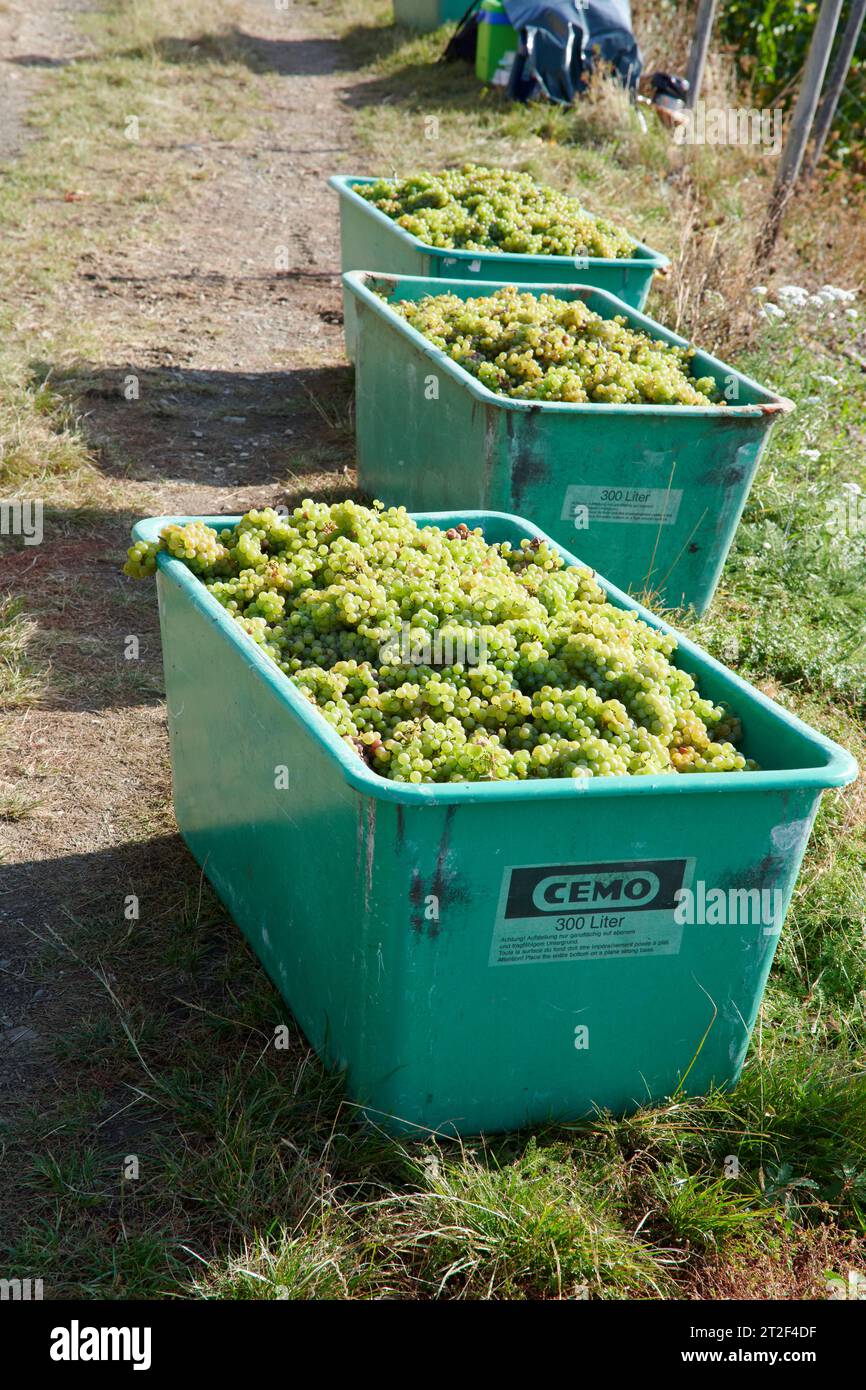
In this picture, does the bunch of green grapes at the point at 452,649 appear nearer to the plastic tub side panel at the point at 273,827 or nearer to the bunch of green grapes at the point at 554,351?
the plastic tub side panel at the point at 273,827

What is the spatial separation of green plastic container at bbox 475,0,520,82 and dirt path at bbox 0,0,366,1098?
54.4 inches

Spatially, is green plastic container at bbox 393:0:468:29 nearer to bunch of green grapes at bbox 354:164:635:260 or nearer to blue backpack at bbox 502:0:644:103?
blue backpack at bbox 502:0:644:103

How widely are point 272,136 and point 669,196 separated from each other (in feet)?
12.3

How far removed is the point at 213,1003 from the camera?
275 cm

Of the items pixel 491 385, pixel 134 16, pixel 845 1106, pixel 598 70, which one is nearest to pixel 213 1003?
pixel 845 1106

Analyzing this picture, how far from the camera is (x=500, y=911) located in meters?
2.18

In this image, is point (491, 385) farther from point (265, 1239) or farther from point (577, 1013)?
point (265, 1239)

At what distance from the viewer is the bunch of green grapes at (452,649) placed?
236 centimetres

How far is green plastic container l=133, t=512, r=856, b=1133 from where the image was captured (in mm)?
2109

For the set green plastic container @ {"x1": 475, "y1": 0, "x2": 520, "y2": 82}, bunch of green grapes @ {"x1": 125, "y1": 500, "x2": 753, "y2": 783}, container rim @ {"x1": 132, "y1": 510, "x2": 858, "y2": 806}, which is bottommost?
bunch of green grapes @ {"x1": 125, "y1": 500, "x2": 753, "y2": 783}

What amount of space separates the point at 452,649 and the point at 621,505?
1548mm

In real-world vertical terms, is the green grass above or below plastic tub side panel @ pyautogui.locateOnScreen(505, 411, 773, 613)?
below

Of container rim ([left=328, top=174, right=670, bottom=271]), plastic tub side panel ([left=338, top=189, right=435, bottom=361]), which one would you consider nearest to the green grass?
container rim ([left=328, top=174, right=670, bottom=271])
